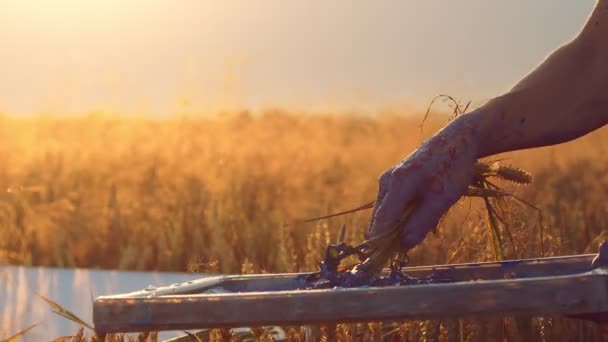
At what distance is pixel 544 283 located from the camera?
1.53m

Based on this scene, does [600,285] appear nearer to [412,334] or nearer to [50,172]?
[412,334]

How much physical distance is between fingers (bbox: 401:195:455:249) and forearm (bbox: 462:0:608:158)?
0.19 meters

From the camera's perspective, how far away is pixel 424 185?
→ 195 cm

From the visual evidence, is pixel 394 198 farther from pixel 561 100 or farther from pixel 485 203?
pixel 485 203

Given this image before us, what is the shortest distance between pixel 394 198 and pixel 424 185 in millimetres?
57

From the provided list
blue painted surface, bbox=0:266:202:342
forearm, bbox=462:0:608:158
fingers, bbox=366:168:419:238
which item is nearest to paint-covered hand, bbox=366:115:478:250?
fingers, bbox=366:168:419:238

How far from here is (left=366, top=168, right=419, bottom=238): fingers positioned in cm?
194

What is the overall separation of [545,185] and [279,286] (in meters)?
2.95

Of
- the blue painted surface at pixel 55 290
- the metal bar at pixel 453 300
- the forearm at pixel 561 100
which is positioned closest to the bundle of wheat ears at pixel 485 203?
the forearm at pixel 561 100

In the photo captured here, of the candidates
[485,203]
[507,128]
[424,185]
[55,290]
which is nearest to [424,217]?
[424,185]

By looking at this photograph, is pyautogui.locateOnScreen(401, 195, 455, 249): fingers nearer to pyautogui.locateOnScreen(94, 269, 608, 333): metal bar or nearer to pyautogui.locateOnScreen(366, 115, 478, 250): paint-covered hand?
pyautogui.locateOnScreen(366, 115, 478, 250): paint-covered hand

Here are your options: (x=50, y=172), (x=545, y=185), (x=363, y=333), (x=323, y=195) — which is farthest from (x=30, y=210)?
(x=363, y=333)

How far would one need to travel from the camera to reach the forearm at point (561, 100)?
2104 millimetres

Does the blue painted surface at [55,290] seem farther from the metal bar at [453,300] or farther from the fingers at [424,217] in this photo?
the metal bar at [453,300]
